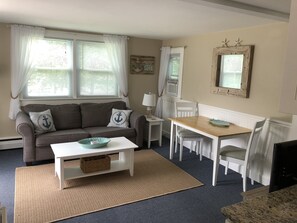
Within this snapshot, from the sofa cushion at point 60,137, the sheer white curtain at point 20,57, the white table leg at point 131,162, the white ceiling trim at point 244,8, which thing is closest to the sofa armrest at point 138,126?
the sofa cushion at point 60,137

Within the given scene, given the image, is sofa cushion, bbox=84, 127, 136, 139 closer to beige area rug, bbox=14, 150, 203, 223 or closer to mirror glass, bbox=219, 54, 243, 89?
beige area rug, bbox=14, 150, 203, 223

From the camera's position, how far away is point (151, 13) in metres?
2.93

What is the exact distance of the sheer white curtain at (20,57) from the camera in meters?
4.11

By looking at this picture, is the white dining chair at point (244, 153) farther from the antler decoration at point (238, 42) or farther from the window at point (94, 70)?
the window at point (94, 70)

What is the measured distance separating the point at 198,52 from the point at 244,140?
6.04 ft

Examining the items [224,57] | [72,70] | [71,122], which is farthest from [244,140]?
[72,70]

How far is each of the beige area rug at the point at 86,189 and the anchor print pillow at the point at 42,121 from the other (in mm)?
598

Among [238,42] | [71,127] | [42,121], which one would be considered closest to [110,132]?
[71,127]

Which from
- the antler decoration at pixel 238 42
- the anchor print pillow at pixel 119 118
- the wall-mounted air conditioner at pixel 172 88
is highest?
the antler decoration at pixel 238 42

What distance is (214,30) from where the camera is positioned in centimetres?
397

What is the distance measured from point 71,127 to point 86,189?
5.38 ft

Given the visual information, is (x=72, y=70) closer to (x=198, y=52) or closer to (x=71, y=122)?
(x=71, y=122)

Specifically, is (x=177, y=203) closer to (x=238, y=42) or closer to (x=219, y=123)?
(x=219, y=123)

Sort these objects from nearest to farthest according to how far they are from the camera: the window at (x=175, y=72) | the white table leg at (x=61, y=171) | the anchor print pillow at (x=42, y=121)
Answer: the white table leg at (x=61, y=171) → the anchor print pillow at (x=42, y=121) → the window at (x=175, y=72)
